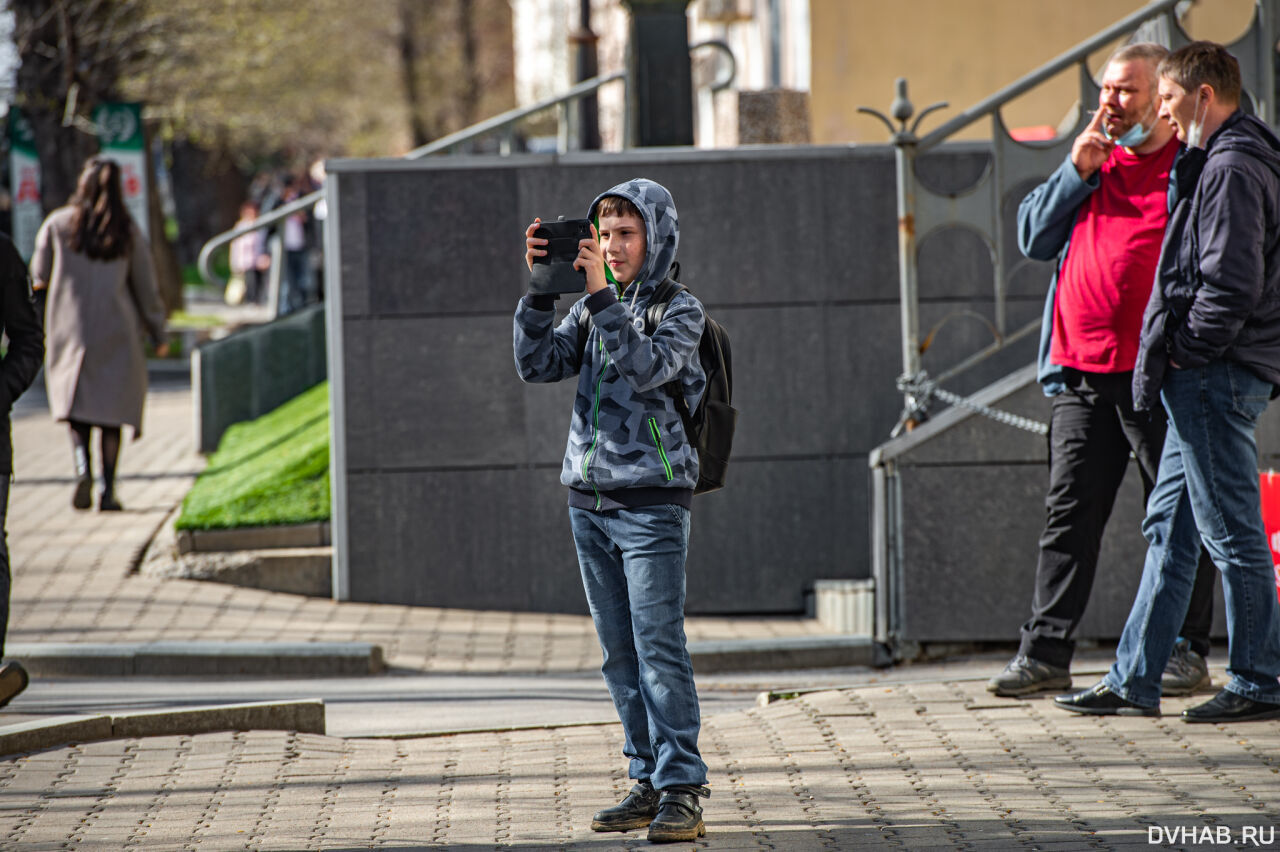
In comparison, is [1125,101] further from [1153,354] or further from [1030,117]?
[1030,117]

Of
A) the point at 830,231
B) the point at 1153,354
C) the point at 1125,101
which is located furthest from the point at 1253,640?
the point at 830,231

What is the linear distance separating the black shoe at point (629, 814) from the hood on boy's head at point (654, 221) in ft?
4.45

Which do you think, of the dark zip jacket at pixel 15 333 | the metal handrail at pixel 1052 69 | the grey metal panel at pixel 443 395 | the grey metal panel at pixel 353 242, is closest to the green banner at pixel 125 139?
the grey metal panel at pixel 353 242

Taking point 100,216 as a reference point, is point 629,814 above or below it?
below

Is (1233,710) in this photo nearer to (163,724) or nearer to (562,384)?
(163,724)

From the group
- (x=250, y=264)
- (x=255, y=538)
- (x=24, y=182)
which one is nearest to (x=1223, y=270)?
(x=255, y=538)

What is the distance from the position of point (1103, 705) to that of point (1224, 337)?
51.6 inches

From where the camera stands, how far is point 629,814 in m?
4.16

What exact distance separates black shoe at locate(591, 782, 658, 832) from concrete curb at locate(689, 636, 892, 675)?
10.3ft

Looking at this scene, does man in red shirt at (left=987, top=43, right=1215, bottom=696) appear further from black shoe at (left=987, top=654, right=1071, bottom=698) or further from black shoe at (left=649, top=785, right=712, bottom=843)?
black shoe at (left=649, top=785, right=712, bottom=843)

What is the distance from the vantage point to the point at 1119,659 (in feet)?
17.4

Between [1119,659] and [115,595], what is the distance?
519 cm

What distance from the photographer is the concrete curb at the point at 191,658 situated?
705 centimetres

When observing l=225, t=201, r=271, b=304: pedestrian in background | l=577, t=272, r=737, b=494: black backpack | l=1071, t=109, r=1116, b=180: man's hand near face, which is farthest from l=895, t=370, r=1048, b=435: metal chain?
l=225, t=201, r=271, b=304: pedestrian in background
